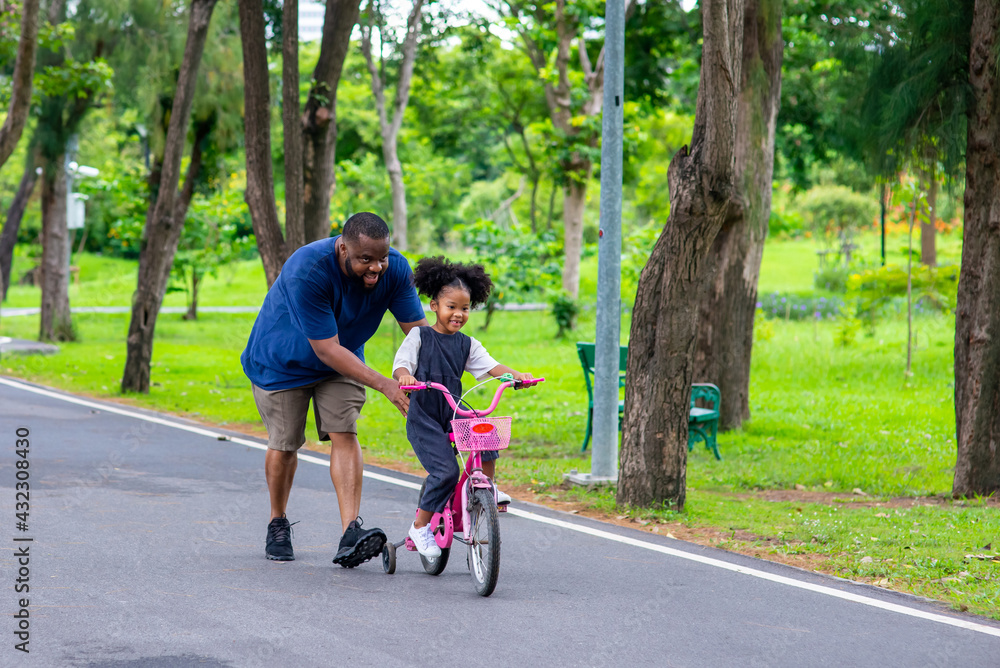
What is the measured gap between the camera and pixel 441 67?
3016 cm

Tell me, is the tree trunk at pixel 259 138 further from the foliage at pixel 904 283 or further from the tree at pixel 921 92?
the foliage at pixel 904 283

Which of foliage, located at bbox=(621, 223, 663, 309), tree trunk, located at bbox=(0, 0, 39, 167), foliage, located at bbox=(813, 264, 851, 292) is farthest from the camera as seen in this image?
foliage, located at bbox=(813, 264, 851, 292)

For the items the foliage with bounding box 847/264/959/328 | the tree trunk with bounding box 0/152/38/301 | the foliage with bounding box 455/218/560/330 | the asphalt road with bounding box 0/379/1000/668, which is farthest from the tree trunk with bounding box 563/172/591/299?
the asphalt road with bounding box 0/379/1000/668

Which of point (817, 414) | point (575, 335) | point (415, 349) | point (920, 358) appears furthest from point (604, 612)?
point (575, 335)

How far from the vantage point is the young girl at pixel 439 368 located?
17.9 feet

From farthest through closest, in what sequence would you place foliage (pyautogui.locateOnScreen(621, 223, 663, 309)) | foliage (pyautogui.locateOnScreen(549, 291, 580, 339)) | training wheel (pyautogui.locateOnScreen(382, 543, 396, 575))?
foliage (pyautogui.locateOnScreen(549, 291, 580, 339)) < foliage (pyautogui.locateOnScreen(621, 223, 663, 309)) < training wheel (pyautogui.locateOnScreen(382, 543, 396, 575))

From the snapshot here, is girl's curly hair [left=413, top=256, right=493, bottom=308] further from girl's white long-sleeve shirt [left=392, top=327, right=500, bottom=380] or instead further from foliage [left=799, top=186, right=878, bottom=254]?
foliage [left=799, top=186, right=878, bottom=254]

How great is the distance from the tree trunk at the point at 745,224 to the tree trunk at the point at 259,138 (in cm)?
505

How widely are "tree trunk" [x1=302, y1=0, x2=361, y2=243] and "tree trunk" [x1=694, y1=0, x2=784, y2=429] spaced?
4.81m

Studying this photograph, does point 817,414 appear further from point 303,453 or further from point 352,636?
point 352,636

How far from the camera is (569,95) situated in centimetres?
2553

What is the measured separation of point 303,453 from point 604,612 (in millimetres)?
5481

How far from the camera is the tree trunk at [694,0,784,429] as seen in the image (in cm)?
1133

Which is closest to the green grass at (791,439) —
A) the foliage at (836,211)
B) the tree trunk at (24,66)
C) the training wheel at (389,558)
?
the training wheel at (389,558)
